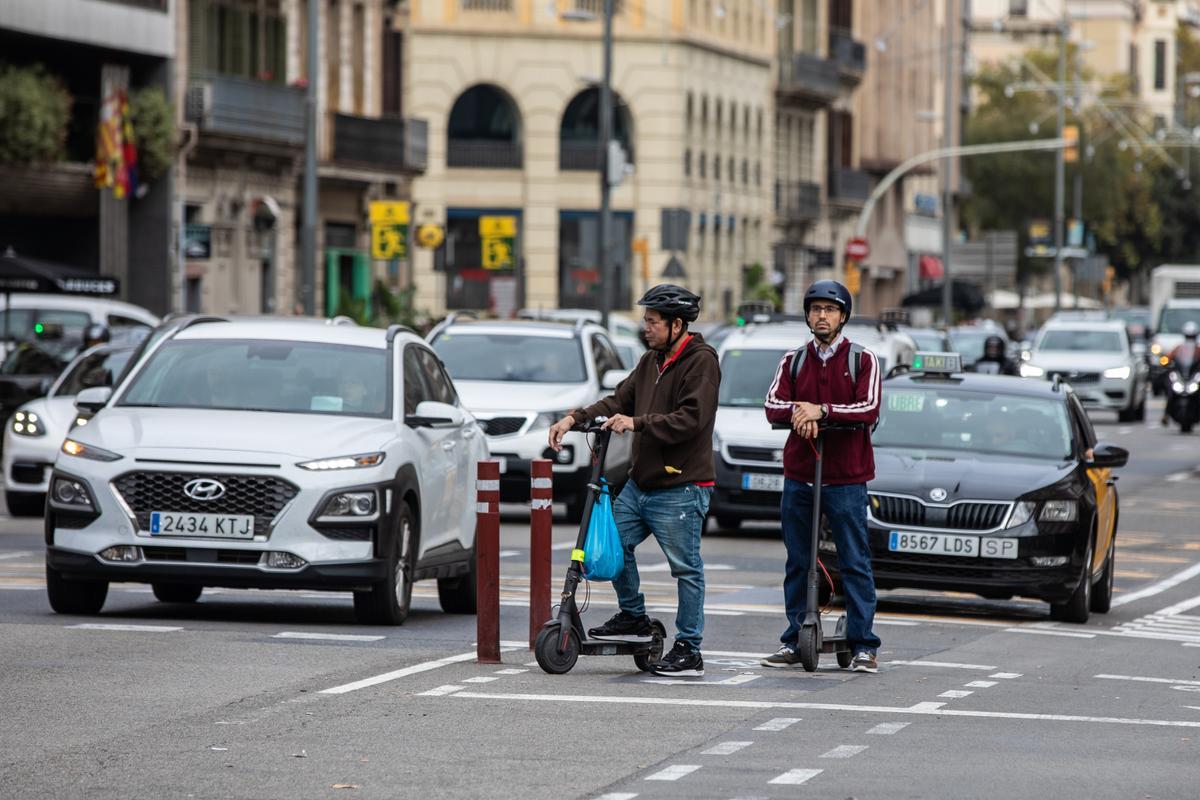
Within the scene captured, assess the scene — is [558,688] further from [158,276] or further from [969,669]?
[158,276]

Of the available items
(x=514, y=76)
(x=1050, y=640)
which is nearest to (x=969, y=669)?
(x=1050, y=640)

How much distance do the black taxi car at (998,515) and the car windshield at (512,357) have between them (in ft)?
27.9

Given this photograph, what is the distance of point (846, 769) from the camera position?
1009 cm

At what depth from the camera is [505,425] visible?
81.9 feet

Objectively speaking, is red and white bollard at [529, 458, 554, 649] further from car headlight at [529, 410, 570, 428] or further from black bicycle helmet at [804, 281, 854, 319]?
car headlight at [529, 410, 570, 428]

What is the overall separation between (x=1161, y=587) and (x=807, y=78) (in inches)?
2816

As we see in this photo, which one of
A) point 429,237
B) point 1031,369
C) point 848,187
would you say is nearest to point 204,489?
point 1031,369

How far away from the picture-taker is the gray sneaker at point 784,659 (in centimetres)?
1353

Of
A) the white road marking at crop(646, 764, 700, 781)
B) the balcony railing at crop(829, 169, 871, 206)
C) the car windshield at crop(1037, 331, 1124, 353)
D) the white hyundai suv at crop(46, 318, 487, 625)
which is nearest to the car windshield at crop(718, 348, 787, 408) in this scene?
the white hyundai suv at crop(46, 318, 487, 625)

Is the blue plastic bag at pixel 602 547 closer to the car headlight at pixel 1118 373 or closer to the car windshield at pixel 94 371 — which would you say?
the car windshield at pixel 94 371

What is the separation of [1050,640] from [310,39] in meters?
26.4

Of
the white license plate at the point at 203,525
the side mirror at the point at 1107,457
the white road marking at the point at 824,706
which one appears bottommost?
the white road marking at the point at 824,706

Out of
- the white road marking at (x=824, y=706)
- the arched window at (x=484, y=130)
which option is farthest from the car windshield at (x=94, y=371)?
the arched window at (x=484, y=130)

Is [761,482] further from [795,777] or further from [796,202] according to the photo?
[796,202]
